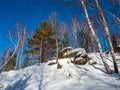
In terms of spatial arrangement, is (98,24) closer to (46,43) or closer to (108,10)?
(108,10)

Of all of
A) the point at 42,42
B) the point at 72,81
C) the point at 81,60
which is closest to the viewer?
the point at 72,81

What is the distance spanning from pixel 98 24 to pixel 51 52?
19162 millimetres

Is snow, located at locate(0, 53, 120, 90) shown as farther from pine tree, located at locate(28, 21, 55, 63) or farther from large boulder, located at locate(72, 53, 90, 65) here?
pine tree, located at locate(28, 21, 55, 63)

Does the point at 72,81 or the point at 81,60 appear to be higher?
the point at 81,60

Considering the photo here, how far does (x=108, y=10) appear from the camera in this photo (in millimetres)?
9570

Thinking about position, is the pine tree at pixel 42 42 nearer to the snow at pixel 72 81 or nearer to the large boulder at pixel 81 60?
the snow at pixel 72 81

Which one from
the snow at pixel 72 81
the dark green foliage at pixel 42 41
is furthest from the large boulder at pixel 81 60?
the dark green foliage at pixel 42 41

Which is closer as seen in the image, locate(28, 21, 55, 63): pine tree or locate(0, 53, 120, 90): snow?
locate(0, 53, 120, 90): snow

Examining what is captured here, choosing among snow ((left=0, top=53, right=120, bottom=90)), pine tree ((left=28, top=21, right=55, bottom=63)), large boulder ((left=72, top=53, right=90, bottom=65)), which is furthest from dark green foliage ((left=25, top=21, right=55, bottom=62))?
large boulder ((left=72, top=53, right=90, bottom=65))

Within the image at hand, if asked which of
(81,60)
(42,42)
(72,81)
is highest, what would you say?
(42,42)

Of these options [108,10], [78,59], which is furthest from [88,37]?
[108,10]

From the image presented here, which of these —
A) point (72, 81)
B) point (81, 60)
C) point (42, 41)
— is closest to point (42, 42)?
point (42, 41)

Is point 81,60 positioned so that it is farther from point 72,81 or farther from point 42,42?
point 42,42

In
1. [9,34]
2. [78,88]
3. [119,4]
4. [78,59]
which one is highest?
[9,34]
